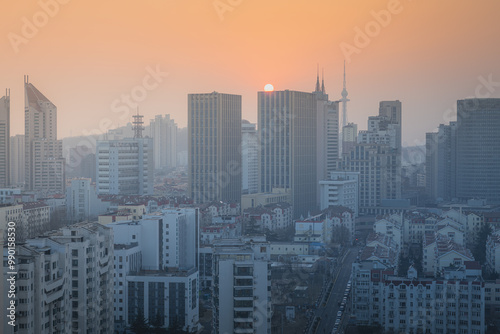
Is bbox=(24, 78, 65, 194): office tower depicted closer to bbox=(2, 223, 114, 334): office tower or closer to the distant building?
the distant building

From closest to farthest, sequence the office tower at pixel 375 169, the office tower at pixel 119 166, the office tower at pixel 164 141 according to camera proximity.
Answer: the office tower at pixel 119 166 → the office tower at pixel 375 169 → the office tower at pixel 164 141

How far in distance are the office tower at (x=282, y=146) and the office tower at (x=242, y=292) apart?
49.9 feet

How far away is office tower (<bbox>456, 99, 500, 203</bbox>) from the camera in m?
27.0

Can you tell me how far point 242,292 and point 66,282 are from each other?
174cm

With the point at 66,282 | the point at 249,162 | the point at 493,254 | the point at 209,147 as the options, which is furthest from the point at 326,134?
the point at 66,282

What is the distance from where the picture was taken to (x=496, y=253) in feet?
43.6

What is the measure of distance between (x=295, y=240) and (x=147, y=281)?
6.69 m

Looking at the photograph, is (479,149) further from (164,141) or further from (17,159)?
(164,141)

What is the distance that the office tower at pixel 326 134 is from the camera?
26895mm

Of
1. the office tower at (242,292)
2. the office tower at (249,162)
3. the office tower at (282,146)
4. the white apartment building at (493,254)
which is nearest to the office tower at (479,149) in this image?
the office tower at (282,146)

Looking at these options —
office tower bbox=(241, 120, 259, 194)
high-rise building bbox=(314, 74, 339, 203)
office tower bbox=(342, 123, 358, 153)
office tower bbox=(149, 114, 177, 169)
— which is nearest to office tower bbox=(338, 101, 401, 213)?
high-rise building bbox=(314, 74, 339, 203)

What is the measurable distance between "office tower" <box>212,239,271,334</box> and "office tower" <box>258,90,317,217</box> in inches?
599

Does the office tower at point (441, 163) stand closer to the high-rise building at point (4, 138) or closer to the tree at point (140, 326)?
the high-rise building at point (4, 138)

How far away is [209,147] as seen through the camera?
22.9 metres
